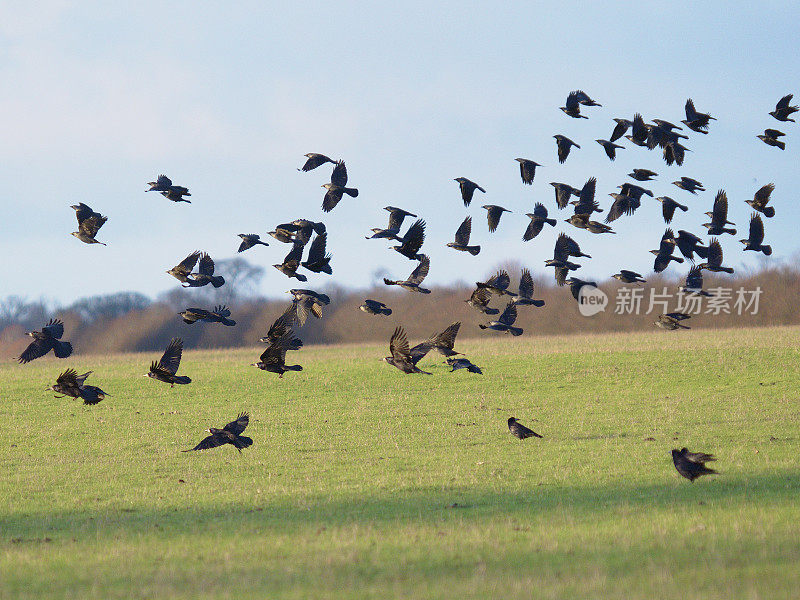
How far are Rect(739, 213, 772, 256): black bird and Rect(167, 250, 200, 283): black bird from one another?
523 inches

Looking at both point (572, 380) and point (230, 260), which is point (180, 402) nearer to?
point (572, 380)

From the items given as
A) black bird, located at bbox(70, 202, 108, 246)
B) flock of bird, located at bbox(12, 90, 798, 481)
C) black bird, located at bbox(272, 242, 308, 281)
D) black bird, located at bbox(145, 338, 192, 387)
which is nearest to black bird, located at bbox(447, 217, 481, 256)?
flock of bird, located at bbox(12, 90, 798, 481)

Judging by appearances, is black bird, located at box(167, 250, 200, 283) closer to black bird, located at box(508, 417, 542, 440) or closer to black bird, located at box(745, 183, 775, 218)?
black bird, located at box(508, 417, 542, 440)

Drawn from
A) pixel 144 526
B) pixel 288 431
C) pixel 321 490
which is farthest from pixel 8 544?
pixel 288 431

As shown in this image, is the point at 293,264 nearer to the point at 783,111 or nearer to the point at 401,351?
the point at 401,351

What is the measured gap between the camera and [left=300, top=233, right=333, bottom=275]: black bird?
60.4 ft

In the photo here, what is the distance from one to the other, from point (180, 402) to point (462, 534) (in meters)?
30.2

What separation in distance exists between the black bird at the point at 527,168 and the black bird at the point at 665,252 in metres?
3.52

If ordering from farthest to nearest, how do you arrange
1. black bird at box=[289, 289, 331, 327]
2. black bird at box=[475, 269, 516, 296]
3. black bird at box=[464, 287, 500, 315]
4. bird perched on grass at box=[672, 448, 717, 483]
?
black bird at box=[464, 287, 500, 315] → black bird at box=[475, 269, 516, 296] → bird perched on grass at box=[672, 448, 717, 483] → black bird at box=[289, 289, 331, 327]

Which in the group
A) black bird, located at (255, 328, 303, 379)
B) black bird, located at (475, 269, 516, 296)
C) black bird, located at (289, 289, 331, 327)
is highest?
black bird, located at (475, 269, 516, 296)

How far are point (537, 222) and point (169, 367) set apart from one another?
9430mm

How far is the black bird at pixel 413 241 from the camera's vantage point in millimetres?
19188

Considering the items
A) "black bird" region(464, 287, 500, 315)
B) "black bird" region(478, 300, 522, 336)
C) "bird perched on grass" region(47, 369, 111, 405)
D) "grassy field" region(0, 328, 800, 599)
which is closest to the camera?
"grassy field" region(0, 328, 800, 599)

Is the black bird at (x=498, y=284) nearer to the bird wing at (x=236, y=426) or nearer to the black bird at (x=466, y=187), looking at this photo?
the black bird at (x=466, y=187)
